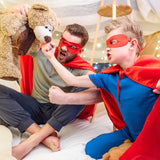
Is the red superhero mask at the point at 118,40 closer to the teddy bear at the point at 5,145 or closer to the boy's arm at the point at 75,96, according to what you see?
the boy's arm at the point at 75,96

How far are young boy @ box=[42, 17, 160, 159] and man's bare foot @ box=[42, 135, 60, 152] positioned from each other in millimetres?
177

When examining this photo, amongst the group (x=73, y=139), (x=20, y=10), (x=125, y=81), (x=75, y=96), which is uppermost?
(x=20, y=10)

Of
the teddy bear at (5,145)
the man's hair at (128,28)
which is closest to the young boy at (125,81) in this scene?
the man's hair at (128,28)

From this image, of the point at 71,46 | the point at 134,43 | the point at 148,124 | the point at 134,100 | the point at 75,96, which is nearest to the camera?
the point at 148,124

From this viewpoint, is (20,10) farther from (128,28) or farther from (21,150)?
(21,150)

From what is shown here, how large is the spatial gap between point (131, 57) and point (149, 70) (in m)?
0.19

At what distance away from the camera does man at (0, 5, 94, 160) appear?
1088 mm

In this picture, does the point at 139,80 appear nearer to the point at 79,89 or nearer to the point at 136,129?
the point at 136,129

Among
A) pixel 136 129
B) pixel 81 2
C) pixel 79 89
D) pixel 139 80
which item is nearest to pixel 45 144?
pixel 79 89

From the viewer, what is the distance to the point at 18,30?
3.20 ft

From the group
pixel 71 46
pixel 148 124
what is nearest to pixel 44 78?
pixel 71 46

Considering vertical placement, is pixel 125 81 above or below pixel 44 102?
above

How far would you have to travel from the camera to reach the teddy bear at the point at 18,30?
3.08 ft

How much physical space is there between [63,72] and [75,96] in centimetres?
19
